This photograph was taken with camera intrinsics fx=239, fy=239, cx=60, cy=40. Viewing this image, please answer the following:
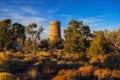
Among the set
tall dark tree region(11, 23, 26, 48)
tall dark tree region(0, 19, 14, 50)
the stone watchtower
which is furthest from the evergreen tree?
the stone watchtower

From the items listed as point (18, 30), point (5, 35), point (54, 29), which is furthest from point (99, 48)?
point (54, 29)

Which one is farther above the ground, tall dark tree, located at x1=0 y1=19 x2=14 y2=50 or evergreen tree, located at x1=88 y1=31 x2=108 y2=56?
tall dark tree, located at x1=0 y1=19 x2=14 y2=50

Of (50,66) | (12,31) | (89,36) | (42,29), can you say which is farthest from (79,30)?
(50,66)

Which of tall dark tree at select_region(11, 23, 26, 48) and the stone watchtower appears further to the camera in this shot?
the stone watchtower

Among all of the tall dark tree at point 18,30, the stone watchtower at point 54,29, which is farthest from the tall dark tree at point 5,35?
the stone watchtower at point 54,29

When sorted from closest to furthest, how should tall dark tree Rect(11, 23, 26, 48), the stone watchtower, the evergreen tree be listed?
the evergreen tree < tall dark tree Rect(11, 23, 26, 48) < the stone watchtower

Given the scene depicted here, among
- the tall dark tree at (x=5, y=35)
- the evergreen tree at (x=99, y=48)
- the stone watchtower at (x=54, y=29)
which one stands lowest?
the evergreen tree at (x=99, y=48)

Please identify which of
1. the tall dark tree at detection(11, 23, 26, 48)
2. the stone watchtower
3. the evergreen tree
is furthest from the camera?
the stone watchtower

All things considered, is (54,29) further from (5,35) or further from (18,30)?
(5,35)

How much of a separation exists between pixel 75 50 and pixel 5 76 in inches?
1138

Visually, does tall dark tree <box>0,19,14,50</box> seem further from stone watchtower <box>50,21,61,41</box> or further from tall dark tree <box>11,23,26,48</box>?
stone watchtower <box>50,21,61,41</box>

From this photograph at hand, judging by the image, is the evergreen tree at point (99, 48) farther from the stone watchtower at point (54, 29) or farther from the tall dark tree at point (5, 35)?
the stone watchtower at point (54, 29)

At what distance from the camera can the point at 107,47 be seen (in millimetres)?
36906

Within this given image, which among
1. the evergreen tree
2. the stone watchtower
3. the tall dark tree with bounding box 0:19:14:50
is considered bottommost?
the evergreen tree
